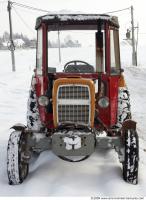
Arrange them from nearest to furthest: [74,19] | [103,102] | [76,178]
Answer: [76,178] → [103,102] → [74,19]

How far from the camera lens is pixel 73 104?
216 inches

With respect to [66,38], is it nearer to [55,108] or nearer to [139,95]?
[55,108]

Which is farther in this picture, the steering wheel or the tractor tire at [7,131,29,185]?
the steering wheel

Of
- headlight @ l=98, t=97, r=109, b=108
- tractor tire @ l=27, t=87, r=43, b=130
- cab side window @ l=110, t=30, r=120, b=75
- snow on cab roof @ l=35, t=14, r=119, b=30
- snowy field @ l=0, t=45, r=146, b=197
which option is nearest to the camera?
snowy field @ l=0, t=45, r=146, b=197

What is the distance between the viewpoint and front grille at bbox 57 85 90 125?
17.8 feet

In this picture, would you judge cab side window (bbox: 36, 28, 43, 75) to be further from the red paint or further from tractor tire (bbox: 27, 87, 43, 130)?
tractor tire (bbox: 27, 87, 43, 130)

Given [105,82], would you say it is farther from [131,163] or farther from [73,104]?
[131,163]

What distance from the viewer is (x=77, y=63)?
6.36 metres

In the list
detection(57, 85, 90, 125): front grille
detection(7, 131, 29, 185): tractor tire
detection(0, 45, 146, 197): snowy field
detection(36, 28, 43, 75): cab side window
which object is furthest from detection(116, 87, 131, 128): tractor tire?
detection(7, 131, 29, 185): tractor tire

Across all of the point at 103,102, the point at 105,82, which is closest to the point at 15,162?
the point at 103,102

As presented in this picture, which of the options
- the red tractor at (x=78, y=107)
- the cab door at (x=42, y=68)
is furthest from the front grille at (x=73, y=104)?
the cab door at (x=42, y=68)

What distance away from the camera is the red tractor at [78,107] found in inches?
207

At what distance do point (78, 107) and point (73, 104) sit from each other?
0.08 metres

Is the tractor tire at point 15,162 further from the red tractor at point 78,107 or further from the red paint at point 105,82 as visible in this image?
the red paint at point 105,82
